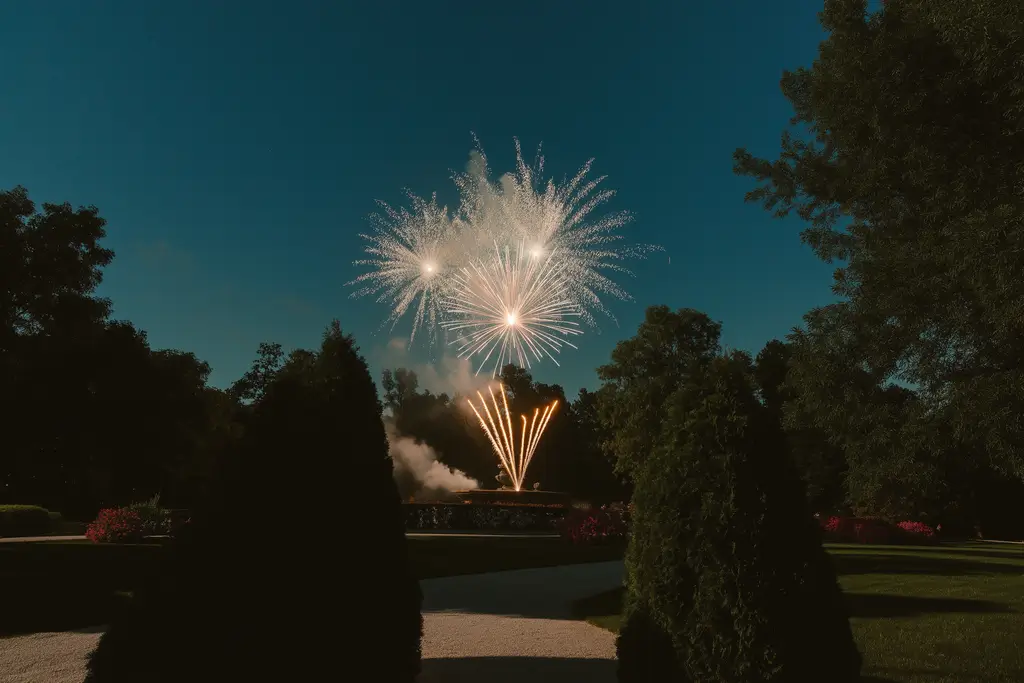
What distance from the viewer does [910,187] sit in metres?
18.4

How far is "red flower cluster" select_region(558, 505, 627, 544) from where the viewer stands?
24.1m

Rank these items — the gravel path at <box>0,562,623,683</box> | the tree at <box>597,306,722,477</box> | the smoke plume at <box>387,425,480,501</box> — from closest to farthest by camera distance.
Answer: the gravel path at <box>0,562,623,683</box> → the tree at <box>597,306,722,477</box> → the smoke plume at <box>387,425,480,501</box>

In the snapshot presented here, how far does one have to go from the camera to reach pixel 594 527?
24.2 m

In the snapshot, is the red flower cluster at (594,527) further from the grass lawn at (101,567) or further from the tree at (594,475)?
the tree at (594,475)

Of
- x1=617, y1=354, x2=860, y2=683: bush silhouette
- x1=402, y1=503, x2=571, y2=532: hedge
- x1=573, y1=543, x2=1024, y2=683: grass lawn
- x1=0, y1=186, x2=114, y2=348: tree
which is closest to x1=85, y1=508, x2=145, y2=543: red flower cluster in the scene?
x1=0, y1=186, x2=114, y2=348: tree


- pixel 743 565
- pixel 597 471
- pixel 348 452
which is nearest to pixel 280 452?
pixel 348 452

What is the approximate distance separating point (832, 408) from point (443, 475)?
58.8 metres

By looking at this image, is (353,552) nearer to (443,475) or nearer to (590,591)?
(590,591)

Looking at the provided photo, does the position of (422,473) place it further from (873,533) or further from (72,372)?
(72,372)

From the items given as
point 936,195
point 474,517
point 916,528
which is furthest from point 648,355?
point 936,195

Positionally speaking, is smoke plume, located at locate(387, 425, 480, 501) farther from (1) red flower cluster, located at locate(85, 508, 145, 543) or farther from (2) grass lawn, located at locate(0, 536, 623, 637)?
(2) grass lawn, located at locate(0, 536, 623, 637)

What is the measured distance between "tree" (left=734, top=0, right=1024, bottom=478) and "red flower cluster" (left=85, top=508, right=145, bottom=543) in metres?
23.0

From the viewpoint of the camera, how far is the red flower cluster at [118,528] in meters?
22.6

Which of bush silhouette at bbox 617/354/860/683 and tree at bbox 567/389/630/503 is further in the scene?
tree at bbox 567/389/630/503
